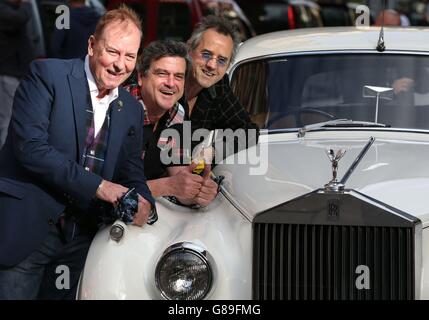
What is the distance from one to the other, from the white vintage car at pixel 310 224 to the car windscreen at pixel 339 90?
0.01 meters

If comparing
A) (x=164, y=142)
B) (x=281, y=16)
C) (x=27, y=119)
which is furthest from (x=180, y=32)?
(x=27, y=119)

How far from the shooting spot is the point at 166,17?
679 inches

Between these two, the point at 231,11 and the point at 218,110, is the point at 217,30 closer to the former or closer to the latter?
the point at 218,110

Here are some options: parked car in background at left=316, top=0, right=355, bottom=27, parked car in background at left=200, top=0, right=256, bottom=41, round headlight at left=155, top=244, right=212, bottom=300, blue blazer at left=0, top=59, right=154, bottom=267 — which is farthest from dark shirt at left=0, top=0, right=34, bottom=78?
parked car in background at left=316, top=0, right=355, bottom=27

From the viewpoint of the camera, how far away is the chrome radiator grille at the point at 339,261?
5.42 meters

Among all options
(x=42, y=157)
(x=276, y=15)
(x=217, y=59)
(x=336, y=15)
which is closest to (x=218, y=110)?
(x=217, y=59)

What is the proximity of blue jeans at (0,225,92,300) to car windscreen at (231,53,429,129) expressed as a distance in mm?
1653

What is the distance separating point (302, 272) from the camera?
5.50 m

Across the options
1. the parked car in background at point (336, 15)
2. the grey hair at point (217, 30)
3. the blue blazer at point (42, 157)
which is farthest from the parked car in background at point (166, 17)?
the blue blazer at point (42, 157)

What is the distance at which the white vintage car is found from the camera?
544 centimetres
